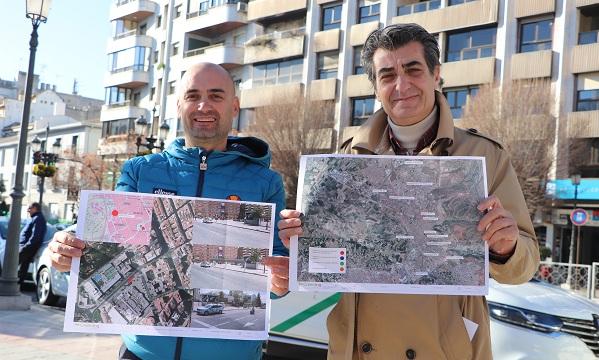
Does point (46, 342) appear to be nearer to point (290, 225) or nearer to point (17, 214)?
point (17, 214)

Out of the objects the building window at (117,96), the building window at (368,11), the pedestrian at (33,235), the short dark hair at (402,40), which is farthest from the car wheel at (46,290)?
the building window at (117,96)

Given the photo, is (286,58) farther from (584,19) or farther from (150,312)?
(150,312)

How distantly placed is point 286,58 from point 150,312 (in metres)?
33.3

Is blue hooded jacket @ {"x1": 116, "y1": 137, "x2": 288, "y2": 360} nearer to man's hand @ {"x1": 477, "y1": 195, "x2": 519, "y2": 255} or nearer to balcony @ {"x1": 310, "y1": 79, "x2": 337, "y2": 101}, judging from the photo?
man's hand @ {"x1": 477, "y1": 195, "x2": 519, "y2": 255}

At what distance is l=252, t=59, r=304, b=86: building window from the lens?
112 feet

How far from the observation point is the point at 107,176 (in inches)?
1693

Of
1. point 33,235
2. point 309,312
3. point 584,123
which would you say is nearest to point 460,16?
Result: point 584,123

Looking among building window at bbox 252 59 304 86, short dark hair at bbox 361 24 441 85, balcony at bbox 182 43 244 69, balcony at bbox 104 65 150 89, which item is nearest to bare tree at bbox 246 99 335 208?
building window at bbox 252 59 304 86

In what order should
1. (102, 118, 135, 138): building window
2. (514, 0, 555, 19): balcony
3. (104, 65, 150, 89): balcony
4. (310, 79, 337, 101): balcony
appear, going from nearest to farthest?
(514, 0, 555, 19): balcony → (310, 79, 337, 101): balcony → (104, 65, 150, 89): balcony → (102, 118, 135, 138): building window

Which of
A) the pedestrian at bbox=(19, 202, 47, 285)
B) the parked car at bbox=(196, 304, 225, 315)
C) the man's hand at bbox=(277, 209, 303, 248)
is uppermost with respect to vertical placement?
the man's hand at bbox=(277, 209, 303, 248)

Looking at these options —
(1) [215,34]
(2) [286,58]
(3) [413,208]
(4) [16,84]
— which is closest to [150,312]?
(3) [413,208]

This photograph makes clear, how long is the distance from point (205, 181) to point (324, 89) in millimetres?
30188

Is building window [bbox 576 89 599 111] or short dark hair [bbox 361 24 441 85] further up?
building window [bbox 576 89 599 111]

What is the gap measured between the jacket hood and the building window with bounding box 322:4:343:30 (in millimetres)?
31600
